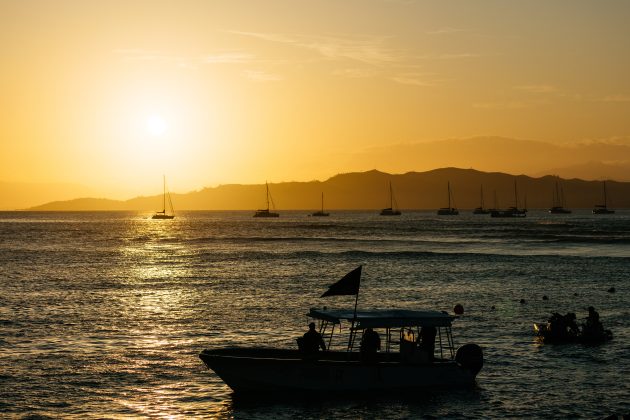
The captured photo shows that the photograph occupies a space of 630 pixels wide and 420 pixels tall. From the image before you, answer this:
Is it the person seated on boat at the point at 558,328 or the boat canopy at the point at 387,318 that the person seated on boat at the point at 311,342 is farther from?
the person seated on boat at the point at 558,328

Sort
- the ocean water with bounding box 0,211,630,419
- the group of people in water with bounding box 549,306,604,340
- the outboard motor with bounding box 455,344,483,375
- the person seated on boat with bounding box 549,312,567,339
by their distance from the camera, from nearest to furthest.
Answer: the ocean water with bounding box 0,211,630,419 → the outboard motor with bounding box 455,344,483,375 → the group of people in water with bounding box 549,306,604,340 → the person seated on boat with bounding box 549,312,567,339

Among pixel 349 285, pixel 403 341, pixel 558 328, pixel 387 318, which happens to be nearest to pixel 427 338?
pixel 403 341

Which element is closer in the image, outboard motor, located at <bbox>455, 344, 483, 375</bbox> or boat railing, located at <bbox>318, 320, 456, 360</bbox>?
boat railing, located at <bbox>318, 320, 456, 360</bbox>

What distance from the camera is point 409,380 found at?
32.6 metres

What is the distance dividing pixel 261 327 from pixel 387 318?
17.8 metres

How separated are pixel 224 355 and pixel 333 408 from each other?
16.6 feet

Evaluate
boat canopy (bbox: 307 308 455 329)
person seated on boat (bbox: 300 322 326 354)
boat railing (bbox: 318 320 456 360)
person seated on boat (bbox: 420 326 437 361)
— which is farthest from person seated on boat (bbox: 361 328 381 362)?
person seated on boat (bbox: 420 326 437 361)

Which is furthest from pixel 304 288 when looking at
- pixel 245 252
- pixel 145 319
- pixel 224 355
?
pixel 245 252

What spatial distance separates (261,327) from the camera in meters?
48.6

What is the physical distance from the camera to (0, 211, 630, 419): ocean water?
31.4m

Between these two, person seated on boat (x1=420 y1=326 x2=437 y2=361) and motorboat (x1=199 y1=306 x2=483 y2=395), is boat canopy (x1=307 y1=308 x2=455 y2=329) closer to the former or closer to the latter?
motorboat (x1=199 y1=306 x2=483 y2=395)

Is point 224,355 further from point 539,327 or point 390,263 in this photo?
point 390,263

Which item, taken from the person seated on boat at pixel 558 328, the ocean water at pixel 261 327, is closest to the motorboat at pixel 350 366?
the ocean water at pixel 261 327

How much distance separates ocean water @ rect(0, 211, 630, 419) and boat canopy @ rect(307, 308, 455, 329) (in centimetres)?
297
